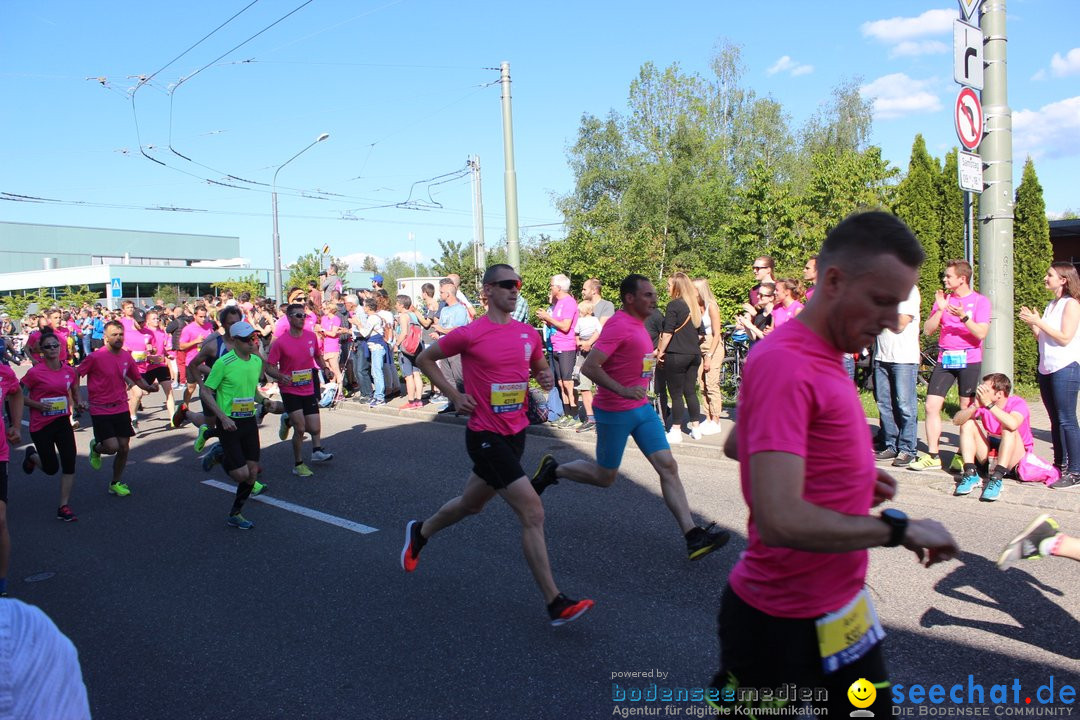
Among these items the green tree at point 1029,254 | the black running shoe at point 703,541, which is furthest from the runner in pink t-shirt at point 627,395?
the green tree at point 1029,254

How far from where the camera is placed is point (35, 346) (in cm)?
823

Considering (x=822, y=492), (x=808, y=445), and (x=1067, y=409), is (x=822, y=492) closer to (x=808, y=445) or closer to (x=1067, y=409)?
(x=808, y=445)

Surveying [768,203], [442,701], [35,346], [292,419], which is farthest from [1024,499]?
[768,203]

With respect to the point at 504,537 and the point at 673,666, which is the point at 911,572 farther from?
the point at 504,537

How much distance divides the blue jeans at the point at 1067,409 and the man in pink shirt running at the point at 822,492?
571 centimetres

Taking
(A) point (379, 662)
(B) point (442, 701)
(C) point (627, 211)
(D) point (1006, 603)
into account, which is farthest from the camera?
(C) point (627, 211)

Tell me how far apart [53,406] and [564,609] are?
587 centimetres

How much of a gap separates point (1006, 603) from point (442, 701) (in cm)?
320

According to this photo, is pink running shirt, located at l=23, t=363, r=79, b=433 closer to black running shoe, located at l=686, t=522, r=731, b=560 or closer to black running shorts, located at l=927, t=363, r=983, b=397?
black running shoe, located at l=686, t=522, r=731, b=560

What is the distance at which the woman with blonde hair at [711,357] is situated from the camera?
32.1 ft

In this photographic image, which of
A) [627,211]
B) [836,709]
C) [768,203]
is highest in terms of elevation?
[627,211]

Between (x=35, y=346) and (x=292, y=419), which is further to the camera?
(x=292, y=419)

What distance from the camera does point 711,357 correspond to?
392 inches

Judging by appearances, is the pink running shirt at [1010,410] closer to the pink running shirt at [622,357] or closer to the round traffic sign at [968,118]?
the round traffic sign at [968,118]
